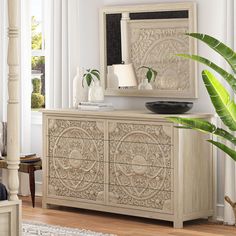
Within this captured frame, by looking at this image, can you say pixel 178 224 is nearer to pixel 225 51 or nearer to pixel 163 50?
pixel 163 50

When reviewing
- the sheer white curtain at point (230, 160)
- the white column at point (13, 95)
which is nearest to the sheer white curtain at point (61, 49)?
the sheer white curtain at point (230, 160)

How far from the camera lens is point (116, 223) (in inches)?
275

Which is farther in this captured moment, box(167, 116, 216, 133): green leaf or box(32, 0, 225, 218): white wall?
box(32, 0, 225, 218): white wall

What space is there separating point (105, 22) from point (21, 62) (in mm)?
1160

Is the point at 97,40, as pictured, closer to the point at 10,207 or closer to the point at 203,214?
the point at 203,214

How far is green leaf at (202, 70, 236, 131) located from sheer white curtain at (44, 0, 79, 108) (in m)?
2.86

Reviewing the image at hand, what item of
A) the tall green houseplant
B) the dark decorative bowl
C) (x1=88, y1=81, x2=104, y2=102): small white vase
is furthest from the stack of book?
the tall green houseplant

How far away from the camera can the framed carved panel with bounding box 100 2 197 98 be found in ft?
23.6

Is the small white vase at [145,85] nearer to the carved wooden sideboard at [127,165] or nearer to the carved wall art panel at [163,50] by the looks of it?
the carved wall art panel at [163,50]

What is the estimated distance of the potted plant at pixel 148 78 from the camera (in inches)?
291

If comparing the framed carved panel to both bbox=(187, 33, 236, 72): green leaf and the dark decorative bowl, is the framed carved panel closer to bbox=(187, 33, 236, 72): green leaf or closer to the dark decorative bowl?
the dark decorative bowl

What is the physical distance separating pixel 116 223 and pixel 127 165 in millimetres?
509

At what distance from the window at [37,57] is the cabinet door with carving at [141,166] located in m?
1.75

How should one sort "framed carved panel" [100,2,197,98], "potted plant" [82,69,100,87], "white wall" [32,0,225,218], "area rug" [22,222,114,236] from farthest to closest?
"potted plant" [82,69,100,87] < "framed carved panel" [100,2,197,98] < "white wall" [32,0,225,218] < "area rug" [22,222,114,236]
